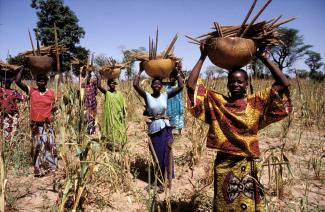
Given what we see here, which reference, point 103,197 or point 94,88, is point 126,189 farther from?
point 94,88

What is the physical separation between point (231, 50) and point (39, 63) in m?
2.41

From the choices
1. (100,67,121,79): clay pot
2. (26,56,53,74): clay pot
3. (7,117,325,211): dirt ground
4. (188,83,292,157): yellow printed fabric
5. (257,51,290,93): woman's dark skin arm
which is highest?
(100,67,121,79): clay pot

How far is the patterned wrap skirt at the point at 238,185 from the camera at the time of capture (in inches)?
82.3

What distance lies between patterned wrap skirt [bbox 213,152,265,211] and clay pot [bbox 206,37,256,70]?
0.73 meters

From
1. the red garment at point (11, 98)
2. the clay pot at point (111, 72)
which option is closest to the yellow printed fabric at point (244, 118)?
the red garment at point (11, 98)

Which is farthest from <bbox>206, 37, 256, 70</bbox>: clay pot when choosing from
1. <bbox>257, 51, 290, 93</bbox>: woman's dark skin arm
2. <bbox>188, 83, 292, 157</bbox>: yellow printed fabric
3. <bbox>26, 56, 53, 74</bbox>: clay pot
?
<bbox>26, 56, 53, 74</bbox>: clay pot

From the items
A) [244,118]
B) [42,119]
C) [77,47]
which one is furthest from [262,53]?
[77,47]

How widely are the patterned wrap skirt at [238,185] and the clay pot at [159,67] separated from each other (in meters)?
1.49

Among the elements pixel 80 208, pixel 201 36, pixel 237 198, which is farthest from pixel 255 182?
pixel 80 208

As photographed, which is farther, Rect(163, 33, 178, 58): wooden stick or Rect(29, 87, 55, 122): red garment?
Rect(29, 87, 55, 122): red garment

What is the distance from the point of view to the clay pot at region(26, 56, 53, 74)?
3.31m

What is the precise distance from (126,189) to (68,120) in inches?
64.3

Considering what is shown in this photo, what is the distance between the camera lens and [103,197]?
297 cm

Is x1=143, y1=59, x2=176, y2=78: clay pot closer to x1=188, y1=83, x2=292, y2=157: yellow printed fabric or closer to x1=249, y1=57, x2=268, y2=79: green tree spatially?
x1=249, y1=57, x2=268, y2=79: green tree
